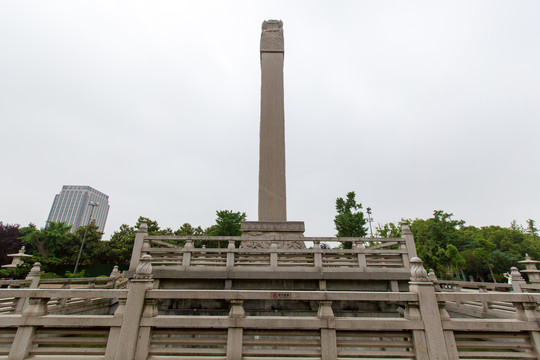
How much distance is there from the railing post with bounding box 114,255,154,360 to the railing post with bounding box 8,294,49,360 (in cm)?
155

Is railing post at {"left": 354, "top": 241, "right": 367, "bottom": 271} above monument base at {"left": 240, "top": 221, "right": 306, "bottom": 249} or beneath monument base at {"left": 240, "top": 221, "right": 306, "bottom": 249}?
beneath

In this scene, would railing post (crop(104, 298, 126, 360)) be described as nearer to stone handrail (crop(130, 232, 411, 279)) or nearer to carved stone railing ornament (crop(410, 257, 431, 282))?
stone handrail (crop(130, 232, 411, 279))

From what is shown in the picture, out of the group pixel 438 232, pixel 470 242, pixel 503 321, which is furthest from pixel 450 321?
pixel 470 242

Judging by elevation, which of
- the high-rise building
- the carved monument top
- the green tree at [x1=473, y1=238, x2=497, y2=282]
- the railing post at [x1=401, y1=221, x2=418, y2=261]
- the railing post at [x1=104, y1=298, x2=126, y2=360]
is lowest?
the railing post at [x1=104, y1=298, x2=126, y2=360]

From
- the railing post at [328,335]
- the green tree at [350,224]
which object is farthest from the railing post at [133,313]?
the green tree at [350,224]

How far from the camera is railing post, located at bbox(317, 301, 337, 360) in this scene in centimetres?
398

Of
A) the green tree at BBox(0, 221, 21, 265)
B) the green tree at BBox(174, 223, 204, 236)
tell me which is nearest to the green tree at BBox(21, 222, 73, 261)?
the green tree at BBox(0, 221, 21, 265)

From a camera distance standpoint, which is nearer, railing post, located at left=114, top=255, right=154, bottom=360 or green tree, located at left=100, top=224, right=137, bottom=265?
railing post, located at left=114, top=255, right=154, bottom=360

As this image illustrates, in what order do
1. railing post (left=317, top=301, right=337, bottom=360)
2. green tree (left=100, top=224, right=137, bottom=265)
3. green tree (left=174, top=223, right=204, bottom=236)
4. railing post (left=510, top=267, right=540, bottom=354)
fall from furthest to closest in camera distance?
green tree (left=174, top=223, right=204, bottom=236) → green tree (left=100, top=224, right=137, bottom=265) → railing post (left=510, top=267, right=540, bottom=354) → railing post (left=317, top=301, right=337, bottom=360)

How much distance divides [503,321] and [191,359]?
539 cm

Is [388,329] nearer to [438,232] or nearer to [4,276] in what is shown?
[4,276]

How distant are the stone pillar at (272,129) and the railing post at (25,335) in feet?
35.2

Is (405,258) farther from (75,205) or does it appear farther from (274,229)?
(75,205)

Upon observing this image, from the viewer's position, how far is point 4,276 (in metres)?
20.5
